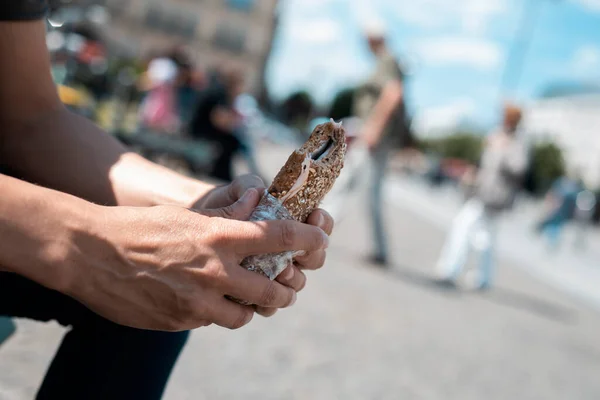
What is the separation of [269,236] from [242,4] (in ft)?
166

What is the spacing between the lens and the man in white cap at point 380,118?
5.43m

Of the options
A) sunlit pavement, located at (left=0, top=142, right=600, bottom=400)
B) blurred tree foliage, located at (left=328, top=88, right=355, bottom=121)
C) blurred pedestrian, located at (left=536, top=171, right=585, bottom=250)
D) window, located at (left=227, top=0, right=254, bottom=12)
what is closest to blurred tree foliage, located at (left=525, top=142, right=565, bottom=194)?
window, located at (left=227, top=0, right=254, bottom=12)

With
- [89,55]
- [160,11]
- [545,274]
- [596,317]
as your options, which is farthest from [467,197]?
[160,11]

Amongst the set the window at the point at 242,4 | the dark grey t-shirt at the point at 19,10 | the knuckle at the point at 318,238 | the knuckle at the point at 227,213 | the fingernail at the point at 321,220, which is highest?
the window at the point at 242,4

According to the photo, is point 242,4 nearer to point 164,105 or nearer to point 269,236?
point 164,105

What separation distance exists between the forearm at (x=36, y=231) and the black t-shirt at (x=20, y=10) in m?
0.50

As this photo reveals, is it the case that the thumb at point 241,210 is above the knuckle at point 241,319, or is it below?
above

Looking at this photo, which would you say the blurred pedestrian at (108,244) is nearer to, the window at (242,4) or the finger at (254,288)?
the finger at (254,288)

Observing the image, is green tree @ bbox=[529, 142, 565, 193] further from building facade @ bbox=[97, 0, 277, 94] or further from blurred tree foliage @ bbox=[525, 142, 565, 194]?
building facade @ bbox=[97, 0, 277, 94]

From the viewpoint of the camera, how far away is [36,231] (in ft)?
2.99

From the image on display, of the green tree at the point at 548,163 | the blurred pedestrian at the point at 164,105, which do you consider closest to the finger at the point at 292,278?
the blurred pedestrian at the point at 164,105

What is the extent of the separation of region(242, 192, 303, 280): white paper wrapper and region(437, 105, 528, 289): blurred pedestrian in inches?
194

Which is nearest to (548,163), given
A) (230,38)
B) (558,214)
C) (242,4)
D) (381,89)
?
(230,38)

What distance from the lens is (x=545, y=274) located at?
26.5 ft
